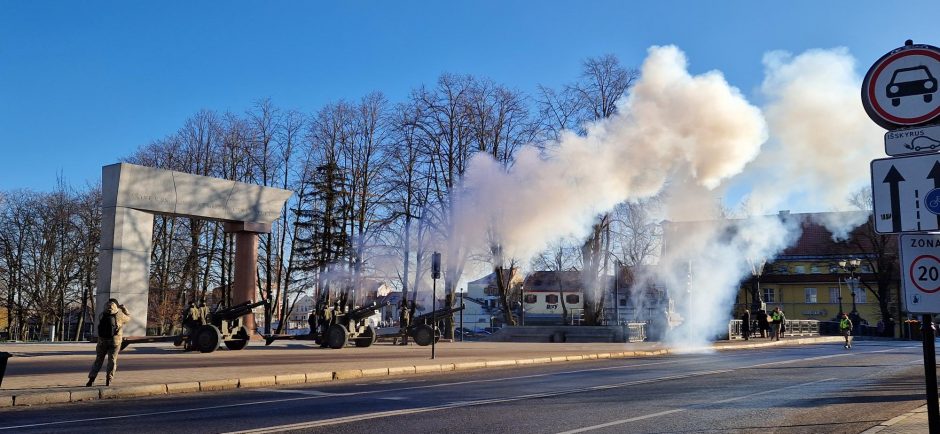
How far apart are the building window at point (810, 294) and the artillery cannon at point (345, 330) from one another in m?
58.2

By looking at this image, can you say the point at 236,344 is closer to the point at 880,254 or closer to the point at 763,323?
the point at 763,323

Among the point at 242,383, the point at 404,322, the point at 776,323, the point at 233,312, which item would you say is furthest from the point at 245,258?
the point at 776,323

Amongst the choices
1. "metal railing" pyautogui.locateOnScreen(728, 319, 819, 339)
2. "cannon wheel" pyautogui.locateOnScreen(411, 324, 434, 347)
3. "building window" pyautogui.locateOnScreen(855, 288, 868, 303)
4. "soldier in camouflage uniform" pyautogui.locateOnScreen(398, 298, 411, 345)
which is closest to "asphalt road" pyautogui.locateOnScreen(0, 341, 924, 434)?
"cannon wheel" pyautogui.locateOnScreen(411, 324, 434, 347)

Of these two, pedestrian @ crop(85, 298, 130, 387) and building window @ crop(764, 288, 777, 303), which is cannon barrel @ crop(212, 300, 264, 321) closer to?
pedestrian @ crop(85, 298, 130, 387)

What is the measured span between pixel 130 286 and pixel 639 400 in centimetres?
2366

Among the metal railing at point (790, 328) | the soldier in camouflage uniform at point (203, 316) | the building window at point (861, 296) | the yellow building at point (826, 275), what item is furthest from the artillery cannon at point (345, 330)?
the building window at point (861, 296)

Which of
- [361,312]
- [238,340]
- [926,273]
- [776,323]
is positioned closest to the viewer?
[926,273]

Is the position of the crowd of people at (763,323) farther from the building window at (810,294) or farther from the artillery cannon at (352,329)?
the building window at (810,294)

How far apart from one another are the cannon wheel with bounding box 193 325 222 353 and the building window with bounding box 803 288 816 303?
65637mm

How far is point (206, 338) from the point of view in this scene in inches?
908

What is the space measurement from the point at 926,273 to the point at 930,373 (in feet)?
2.40

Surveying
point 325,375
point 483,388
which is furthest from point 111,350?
point 483,388

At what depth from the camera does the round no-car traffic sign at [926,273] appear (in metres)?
5.21

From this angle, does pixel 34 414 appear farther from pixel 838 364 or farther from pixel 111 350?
pixel 838 364
